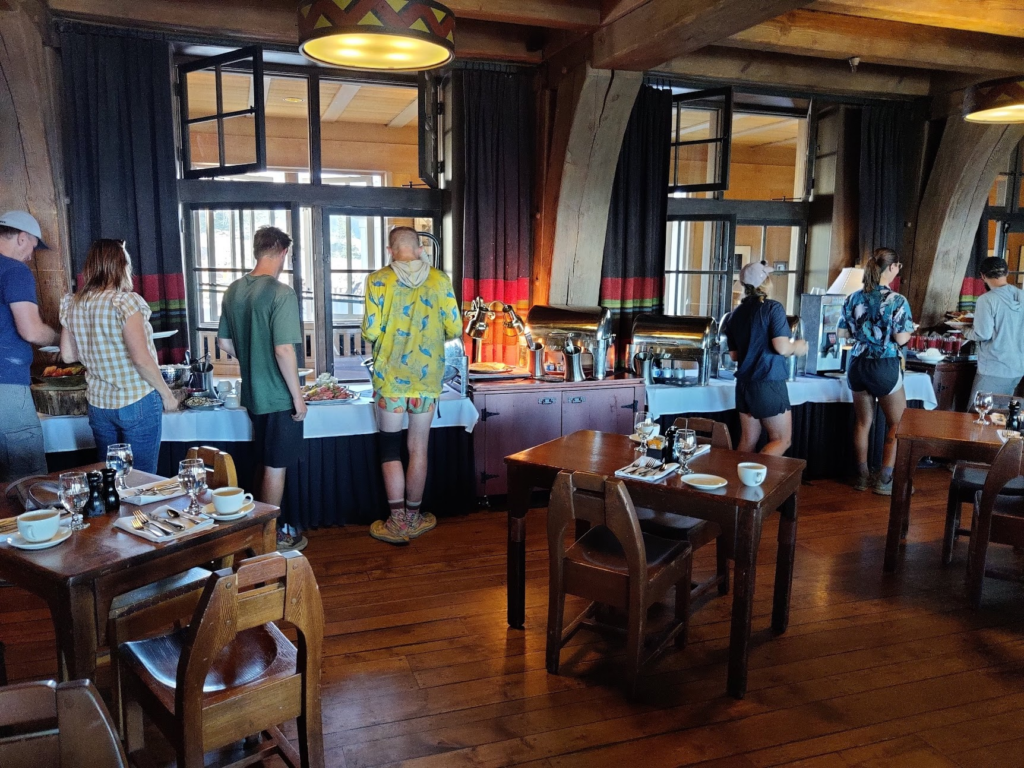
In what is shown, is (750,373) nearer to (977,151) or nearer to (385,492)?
(385,492)

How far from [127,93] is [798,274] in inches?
190

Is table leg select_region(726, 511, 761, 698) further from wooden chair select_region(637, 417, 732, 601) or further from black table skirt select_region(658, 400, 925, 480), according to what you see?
black table skirt select_region(658, 400, 925, 480)

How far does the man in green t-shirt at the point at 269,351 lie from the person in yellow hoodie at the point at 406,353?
0.43 metres

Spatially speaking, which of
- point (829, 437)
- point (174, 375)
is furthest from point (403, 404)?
point (829, 437)

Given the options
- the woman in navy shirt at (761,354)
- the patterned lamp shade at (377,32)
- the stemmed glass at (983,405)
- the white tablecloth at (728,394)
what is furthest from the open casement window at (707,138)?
the patterned lamp shade at (377,32)

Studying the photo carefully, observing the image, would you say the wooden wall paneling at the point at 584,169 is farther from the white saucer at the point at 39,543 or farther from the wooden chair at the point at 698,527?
the white saucer at the point at 39,543

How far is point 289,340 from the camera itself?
3582mm

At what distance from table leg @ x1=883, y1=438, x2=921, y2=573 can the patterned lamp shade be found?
261 centimetres

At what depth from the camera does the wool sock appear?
13.5ft

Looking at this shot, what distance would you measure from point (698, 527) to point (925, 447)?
124 centimetres

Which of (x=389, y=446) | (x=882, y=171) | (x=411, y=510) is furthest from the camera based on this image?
(x=882, y=171)

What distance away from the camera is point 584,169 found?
491cm

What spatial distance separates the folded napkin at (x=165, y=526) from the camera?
2.13m

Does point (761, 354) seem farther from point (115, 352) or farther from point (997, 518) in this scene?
point (115, 352)
